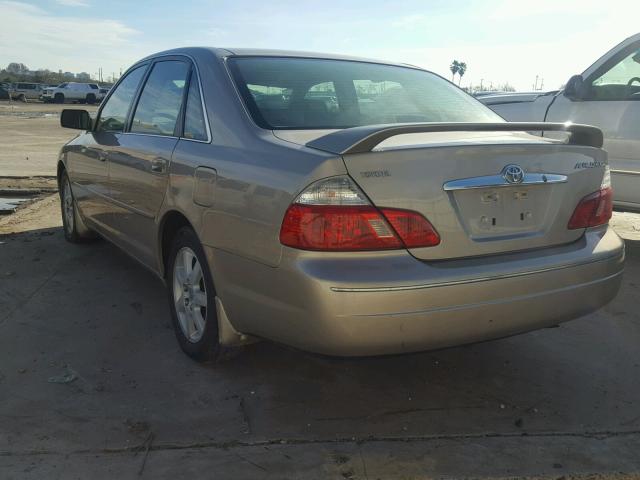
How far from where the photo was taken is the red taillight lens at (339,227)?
95.1 inches

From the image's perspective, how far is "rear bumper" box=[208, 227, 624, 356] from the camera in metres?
2.40

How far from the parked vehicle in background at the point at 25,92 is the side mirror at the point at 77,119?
5417 cm

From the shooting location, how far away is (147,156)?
3705 mm

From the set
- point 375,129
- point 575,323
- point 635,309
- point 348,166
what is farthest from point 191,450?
point 635,309

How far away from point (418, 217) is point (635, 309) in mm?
2654

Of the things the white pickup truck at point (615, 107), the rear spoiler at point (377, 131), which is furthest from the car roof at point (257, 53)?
the white pickup truck at point (615, 107)

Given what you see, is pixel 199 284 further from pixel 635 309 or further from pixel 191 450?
pixel 635 309

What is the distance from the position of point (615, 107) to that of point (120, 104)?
435 centimetres

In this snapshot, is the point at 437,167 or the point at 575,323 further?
the point at 575,323

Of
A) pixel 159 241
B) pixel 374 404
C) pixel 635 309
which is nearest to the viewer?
pixel 374 404

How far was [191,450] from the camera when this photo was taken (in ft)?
8.43

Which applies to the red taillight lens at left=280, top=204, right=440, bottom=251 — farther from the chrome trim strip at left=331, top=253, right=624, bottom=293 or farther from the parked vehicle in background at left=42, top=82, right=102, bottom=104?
the parked vehicle in background at left=42, top=82, right=102, bottom=104

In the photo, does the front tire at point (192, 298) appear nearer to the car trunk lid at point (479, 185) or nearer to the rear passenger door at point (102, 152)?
the car trunk lid at point (479, 185)

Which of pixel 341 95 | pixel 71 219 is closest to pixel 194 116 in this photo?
pixel 341 95
